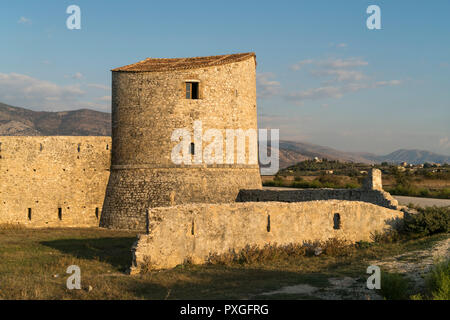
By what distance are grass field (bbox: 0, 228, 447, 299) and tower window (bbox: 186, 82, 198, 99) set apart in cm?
809

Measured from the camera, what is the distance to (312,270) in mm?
9750

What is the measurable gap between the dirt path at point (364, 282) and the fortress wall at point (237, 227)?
2322 mm

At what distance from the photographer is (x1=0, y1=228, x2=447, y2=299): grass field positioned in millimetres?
7941

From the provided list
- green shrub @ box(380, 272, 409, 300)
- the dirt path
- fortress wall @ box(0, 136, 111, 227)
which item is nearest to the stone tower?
fortress wall @ box(0, 136, 111, 227)

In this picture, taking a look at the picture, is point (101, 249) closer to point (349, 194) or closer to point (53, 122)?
point (349, 194)

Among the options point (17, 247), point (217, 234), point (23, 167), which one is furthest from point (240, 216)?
point (23, 167)

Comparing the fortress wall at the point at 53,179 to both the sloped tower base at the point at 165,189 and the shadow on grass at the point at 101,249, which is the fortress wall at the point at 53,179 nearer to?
the sloped tower base at the point at 165,189

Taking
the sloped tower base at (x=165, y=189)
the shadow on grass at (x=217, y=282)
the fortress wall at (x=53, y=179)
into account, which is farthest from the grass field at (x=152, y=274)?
the fortress wall at (x=53, y=179)

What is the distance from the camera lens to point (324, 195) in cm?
1703

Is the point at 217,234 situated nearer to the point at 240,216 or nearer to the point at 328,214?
the point at 240,216

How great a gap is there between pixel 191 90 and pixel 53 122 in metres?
108

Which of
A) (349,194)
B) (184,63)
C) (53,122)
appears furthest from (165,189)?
(53,122)

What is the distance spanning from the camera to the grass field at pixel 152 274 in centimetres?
794

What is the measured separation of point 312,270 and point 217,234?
8.84 feet
